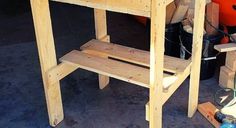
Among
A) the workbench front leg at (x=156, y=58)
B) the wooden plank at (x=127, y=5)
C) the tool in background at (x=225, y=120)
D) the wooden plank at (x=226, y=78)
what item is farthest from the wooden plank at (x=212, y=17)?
the wooden plank at (x=127, y=5)

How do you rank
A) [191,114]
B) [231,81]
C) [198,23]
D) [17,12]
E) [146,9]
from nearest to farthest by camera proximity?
[146,9] < [198,23] < [191,114] < [231,81] < [17,12]

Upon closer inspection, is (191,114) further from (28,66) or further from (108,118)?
(28,66)

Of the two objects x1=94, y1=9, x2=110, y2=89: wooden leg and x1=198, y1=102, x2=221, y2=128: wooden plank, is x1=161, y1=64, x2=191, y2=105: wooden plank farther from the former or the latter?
x1=94, y1=9, x2=110, y2=89: wooden leg

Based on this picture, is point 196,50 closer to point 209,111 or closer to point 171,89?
point 171,89

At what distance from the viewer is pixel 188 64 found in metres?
1.78

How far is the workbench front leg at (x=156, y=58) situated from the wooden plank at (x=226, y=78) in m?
0.81

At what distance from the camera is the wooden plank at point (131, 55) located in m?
1.75

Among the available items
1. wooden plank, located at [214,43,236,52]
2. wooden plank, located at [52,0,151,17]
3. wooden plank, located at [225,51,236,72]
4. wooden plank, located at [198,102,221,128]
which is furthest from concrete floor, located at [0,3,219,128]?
wooden plank, located at [52,0,151,17]

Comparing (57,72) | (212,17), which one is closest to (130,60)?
(57,72)

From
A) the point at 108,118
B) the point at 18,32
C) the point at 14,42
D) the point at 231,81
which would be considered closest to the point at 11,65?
the point at 14,42

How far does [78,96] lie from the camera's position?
2.27m

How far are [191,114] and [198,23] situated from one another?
22.9 inches

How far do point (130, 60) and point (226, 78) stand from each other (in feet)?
2.55

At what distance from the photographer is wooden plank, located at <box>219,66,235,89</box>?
2195 mm
